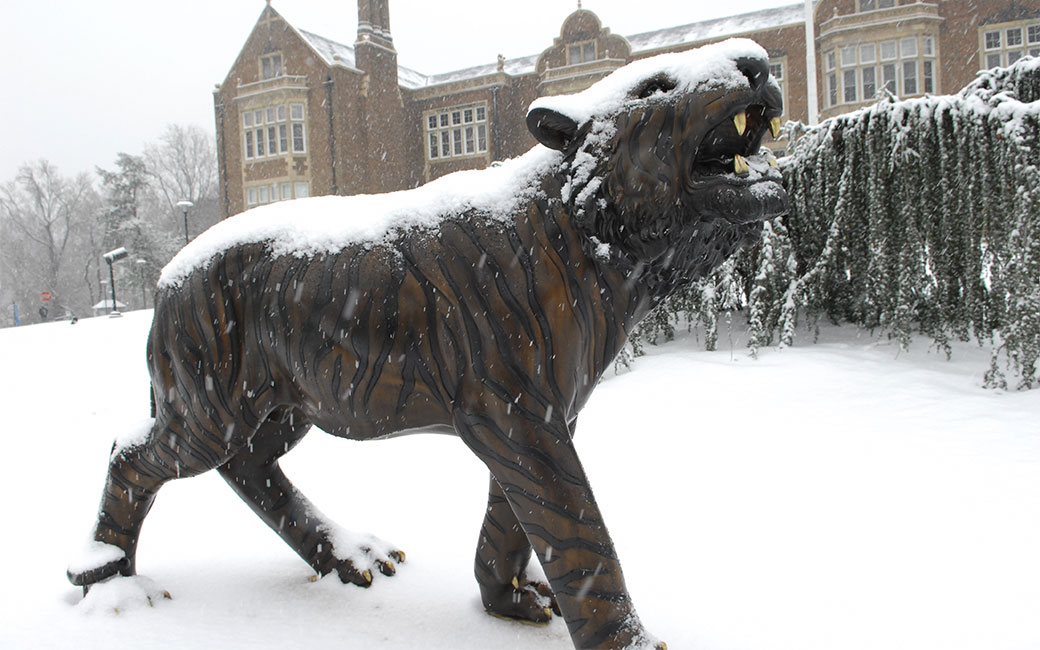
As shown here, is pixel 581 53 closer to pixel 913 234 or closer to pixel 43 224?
pixel 913 234

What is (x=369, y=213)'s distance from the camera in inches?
88.0

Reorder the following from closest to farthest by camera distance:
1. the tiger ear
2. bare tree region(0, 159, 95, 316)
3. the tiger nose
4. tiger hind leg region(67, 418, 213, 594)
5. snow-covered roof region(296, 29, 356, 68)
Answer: the tiger nose, the tiger ear, tiger hind leg region(67, 418, 213, 594), snow-covered roof region(296, 29, 356, 68), bare tree region(0, 159, 95, 316)

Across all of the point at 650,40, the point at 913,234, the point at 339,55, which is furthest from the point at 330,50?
the point at 913,234

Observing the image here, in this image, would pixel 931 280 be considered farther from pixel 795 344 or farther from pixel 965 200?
pixel 795 344

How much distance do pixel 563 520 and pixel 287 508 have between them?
1.38 meters

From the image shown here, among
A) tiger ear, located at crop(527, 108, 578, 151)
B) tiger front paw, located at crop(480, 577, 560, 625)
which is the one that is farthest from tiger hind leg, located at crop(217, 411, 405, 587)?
tiger ear, located at crop(527, 108, 578, 151)

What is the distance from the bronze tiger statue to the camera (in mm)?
1753

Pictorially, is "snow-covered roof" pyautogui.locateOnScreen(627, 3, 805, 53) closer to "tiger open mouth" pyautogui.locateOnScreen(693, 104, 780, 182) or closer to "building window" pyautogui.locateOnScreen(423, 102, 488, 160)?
"building window" pyautogui.locateOnScreen(423, 102, 488, 160)

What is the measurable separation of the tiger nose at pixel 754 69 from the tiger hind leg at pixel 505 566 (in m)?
1.36

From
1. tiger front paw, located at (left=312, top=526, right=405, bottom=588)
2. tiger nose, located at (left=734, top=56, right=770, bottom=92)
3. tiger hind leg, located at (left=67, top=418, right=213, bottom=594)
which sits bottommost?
tiger front paw, located at (left=312, top=526, right=405, bottom=588)

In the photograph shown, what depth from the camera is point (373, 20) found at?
25.6 metres

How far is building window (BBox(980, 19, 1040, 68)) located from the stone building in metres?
0.04

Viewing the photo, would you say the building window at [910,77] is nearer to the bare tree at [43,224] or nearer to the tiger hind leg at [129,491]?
the tiger hind leg at [129,491]

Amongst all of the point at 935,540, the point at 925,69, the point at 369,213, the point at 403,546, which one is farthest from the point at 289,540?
the point at 925,69
